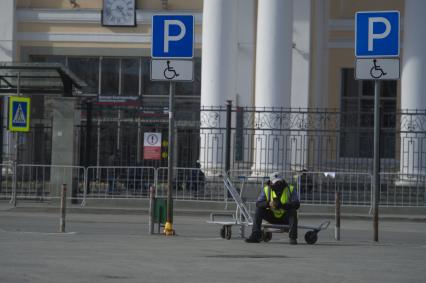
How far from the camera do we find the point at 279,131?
95.7ft

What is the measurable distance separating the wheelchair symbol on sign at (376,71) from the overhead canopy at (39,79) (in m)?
10.3

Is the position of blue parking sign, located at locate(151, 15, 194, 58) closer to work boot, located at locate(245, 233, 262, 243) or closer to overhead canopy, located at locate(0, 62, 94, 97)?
work boot, located at locate(245, 233, 262, 243)

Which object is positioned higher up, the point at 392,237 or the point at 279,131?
the point at 279,131

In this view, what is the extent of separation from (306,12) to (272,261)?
67.3 ft

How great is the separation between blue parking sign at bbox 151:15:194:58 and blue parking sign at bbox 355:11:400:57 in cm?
289

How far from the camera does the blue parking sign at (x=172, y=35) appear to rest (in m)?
18.2

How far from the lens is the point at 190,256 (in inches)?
566

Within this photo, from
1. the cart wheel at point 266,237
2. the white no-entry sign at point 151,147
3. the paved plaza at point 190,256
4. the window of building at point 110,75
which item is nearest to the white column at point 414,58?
the white no-entry sign at point 151,147

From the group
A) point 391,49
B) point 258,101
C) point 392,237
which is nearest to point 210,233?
point 392,237

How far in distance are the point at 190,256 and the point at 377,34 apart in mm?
5842

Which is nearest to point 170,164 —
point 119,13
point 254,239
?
point 254,239

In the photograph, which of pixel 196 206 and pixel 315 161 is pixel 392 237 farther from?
pixel 315 161

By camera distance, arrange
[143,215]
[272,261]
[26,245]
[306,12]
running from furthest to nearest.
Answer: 1. [306,12]
2. [143,215]
3. [26,245]
4. [272,261]

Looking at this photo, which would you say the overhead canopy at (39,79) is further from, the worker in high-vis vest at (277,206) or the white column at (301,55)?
the worker in high-vis vest at (277,206)
